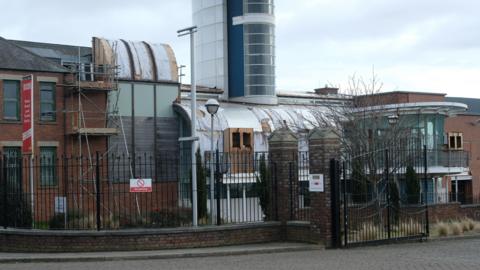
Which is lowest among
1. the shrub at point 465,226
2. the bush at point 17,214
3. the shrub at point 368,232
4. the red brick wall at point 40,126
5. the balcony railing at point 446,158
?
the shrub at point 465,226

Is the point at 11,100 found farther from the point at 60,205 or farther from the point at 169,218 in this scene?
the point at 169,218

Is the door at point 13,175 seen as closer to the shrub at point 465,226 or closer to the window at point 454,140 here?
the shrub at point 465,226

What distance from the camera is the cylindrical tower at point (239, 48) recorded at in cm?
4938

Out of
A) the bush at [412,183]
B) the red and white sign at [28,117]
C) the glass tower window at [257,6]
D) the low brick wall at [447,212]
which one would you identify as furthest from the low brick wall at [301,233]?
the glass tower window at [257,6]

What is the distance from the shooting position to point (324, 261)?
1631 centimetres

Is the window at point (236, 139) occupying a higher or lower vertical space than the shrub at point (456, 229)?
higher

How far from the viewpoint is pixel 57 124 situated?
124 ft

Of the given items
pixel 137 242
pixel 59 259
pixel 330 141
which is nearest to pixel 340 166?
pixel 330 141

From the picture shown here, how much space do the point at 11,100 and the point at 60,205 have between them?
557 inches

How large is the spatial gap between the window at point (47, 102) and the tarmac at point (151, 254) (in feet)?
62.3

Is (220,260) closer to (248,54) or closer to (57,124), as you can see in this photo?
(57,124)

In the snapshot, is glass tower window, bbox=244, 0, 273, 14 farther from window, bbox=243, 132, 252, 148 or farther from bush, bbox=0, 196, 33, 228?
bush, bbox=0, 196, 33, 228

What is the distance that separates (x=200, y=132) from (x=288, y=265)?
25.3 m

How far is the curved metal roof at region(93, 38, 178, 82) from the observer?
40.3m
